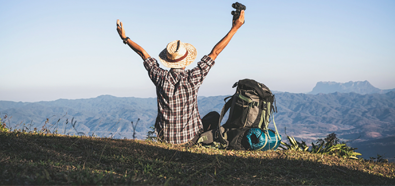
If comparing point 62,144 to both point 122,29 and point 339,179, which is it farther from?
point 339,179

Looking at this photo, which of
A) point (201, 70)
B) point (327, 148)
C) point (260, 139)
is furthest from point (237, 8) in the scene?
point (327, 148)

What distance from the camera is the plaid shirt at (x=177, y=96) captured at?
5.59 meters

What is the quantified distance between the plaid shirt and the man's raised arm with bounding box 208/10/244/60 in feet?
0.61

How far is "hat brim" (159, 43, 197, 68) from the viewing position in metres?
5.79

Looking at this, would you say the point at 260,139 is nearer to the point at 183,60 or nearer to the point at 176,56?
the point at 183,60

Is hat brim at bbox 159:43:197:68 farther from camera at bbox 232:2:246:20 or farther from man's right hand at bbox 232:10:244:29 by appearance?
camera at bbox 232:2:246:20

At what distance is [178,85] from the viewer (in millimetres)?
5590

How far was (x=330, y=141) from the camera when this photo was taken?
7.13m

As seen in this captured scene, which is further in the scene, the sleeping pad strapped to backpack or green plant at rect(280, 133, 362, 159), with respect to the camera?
green plant at rect(280, 133, 362, 159)

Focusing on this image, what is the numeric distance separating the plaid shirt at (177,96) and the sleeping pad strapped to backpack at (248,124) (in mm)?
509

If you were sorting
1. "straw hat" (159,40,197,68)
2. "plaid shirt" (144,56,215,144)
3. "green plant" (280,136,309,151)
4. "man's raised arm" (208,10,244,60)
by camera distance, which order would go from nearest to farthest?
1. "plaid shirt" (144,56,215,144)
2. "straw hat" (159,40,197,68)
3. "man's raised arm" (208,10,244,60)
4. "green plant" (280,136,309,151)

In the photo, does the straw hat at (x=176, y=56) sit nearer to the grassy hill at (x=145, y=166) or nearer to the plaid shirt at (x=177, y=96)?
the plaid shirt at (x=177, y=96)

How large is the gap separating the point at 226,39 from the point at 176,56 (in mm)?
1149

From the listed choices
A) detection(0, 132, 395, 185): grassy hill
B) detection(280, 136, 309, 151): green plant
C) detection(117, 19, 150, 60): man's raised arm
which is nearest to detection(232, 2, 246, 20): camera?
detection(117, 19, 150, 60): man's raised arm
